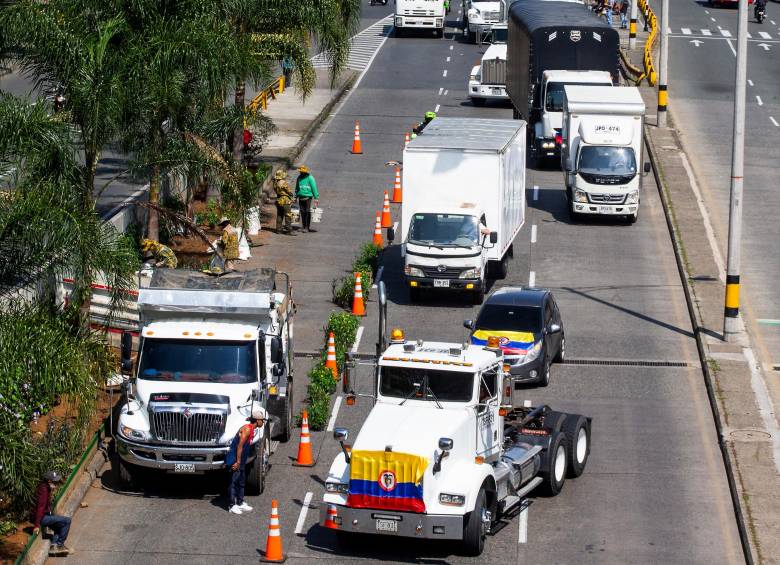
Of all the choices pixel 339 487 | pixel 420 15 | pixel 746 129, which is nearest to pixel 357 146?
pixel 746 129

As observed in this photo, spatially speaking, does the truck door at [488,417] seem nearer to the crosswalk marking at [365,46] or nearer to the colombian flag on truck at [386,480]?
the colombian flag on truck at [386,480]

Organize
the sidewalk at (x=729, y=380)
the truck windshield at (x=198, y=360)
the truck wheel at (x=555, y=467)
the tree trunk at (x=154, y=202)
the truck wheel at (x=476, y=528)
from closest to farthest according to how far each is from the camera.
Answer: the truck wheel at (x=476, y=528) → the sidewalk at (x=729, y=380) → the truck wheel at (x=555, y=467) → the truck windshield at (x=198, y=360) → the tree trunk at (x=154, y=202)

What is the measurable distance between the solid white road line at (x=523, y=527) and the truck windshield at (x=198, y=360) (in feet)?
15.5

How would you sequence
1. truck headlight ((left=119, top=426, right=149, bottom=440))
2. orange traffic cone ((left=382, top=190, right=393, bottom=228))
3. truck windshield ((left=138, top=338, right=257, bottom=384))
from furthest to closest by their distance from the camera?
1. orange traffic cone ((left=382, top=190, right=393, bottom=228))
2. truck windshield ((left=138, top=338, right=257, bottom=384))
3. truck headlight ((left=119, top=426, right=149, bottom=440))

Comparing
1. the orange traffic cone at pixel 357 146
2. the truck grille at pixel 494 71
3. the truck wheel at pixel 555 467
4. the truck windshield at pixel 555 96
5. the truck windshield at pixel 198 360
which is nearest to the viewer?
the truck wheel at pixel 555 467

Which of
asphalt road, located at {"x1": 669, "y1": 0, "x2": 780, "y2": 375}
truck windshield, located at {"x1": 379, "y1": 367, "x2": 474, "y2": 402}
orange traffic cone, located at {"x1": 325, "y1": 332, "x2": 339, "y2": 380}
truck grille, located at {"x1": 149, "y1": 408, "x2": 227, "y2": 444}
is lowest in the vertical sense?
asphalt road, located at {"x1": 669, "y1": 0, "x2": 780, "y2": 375}

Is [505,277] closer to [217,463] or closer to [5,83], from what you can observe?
[217,463]

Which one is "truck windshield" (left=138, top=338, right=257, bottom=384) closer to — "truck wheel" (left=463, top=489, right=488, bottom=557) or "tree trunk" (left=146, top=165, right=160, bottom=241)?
"truck wheel" (left=463, top=489, right=488, bottom=557)

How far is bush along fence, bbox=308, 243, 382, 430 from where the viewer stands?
25359mm

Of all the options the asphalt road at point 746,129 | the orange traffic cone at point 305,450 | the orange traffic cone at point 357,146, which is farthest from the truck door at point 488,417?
the orange traffic cone at point 357,146

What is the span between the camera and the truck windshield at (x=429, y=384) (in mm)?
20016

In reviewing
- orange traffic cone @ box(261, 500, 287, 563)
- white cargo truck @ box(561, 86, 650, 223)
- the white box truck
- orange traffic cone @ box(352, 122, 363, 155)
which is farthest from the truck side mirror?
orange traffic cone @ box(352, 122, 363, 155)

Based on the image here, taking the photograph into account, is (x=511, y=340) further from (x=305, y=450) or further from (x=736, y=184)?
(x=736, y=184)

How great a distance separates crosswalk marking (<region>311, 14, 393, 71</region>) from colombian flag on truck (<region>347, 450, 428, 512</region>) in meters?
44.5
